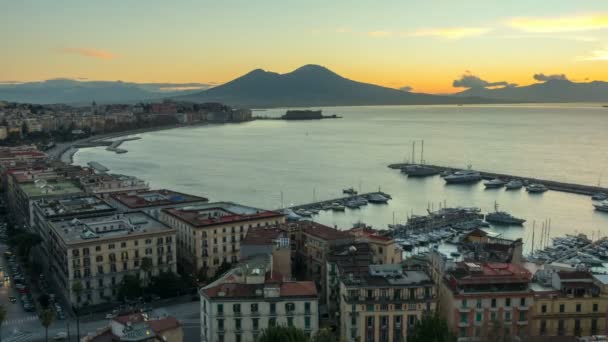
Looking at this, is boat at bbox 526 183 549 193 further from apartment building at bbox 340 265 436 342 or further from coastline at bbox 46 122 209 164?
coastline at bbox 46 122 209 164

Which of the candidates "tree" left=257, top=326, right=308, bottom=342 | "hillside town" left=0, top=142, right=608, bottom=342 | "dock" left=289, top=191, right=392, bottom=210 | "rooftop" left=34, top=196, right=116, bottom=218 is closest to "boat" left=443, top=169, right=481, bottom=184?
"dock" left=289, top=191, right=392, bottom=210

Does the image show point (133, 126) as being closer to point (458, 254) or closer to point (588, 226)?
point (588, 226)

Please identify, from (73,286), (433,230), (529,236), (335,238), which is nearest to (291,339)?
(335,238)

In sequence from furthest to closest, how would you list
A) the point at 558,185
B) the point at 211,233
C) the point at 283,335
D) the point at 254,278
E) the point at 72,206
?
the point at 558,185
the point at 72,206
the point at 211,233
the point at 254,278
the point at 283,335

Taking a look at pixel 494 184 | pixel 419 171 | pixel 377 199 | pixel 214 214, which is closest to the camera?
pixel 214 214

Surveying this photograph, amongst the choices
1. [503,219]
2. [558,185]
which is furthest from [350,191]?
[558,185]

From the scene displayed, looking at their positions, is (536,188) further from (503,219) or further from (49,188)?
(49,188)

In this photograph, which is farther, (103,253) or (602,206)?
(602,206)
